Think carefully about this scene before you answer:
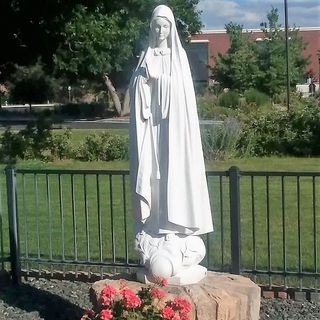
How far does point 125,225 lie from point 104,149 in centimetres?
1245

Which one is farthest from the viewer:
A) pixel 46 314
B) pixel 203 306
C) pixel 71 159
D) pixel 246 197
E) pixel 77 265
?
pixel 71 159

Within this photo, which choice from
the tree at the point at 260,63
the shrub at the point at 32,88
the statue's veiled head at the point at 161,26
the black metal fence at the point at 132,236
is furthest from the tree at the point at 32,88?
the statue's veiled head at the point at 161,26

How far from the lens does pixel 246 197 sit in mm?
14062

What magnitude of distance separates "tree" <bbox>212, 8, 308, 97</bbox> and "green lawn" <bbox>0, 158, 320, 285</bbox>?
129ft

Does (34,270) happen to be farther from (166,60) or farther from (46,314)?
(166,60)

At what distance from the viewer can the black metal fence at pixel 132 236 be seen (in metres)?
8.29

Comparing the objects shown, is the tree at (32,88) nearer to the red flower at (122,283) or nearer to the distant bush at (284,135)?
the distant bush at (284,135)

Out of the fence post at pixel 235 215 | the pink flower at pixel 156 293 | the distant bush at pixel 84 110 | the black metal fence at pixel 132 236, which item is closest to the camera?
the pink flower at pixel 156 293

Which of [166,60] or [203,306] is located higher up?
[166,60]

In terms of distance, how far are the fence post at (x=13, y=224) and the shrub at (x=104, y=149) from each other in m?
12.1

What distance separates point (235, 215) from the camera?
8117 mm

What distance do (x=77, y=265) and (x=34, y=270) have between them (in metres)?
0.55

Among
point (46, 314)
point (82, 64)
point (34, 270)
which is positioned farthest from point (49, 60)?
point (46, 314)

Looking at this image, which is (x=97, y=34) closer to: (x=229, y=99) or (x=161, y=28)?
(x=161, y=28)
